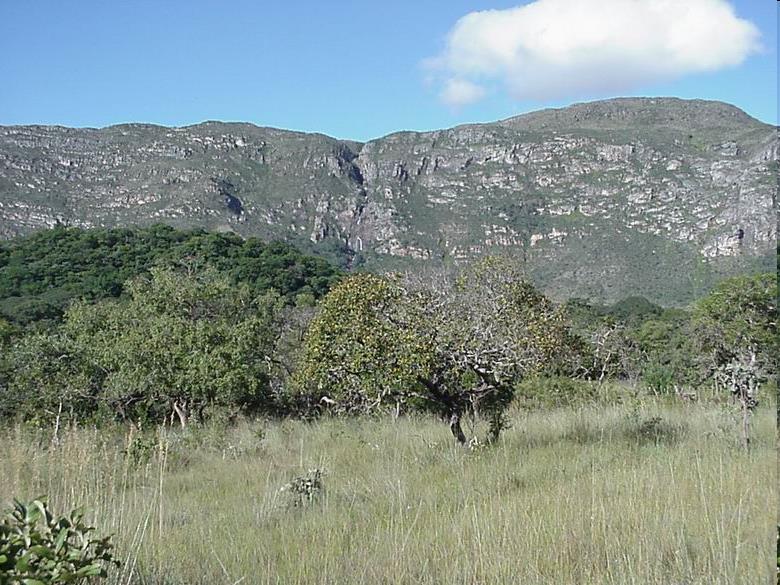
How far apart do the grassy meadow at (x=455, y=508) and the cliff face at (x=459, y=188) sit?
203 feet

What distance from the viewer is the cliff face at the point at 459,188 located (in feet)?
259

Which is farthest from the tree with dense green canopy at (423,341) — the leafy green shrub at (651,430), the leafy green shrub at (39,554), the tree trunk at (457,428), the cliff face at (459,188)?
the cliff face at (459,188)

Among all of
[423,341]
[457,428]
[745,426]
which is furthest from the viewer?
[457,428]

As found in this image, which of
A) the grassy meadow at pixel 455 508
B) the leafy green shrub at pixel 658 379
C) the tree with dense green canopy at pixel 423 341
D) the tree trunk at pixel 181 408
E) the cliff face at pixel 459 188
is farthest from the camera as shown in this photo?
the cliff face at pixel 459 188

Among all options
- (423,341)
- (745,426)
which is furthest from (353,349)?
(745,426)

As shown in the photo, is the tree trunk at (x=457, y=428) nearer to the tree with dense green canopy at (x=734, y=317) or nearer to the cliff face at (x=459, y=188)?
the tree with dense green canopy at (x=734, y=317)

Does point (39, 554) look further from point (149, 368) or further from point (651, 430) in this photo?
point (149, 368)

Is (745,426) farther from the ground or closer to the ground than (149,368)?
farther from the ground

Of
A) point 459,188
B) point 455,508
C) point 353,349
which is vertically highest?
point 459,188

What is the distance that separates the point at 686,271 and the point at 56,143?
83955 millimetres

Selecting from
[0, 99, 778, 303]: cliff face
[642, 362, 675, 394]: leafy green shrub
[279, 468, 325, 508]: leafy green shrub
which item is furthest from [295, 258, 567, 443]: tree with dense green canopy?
[0, 99, 778, 303]: cliff face

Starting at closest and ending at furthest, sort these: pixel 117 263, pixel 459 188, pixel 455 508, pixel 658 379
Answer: pixel 455 508, pixel 658 379, pixel 117 263, pixel 459 188

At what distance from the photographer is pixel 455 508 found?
483 centimetres

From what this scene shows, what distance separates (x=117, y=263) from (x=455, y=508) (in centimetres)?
3988
